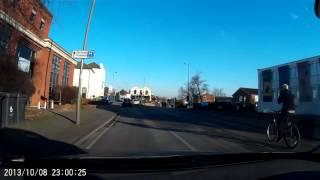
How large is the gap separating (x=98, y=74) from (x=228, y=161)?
139348 millimetres

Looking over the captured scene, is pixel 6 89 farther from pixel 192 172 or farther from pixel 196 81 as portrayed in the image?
pixel 196 81

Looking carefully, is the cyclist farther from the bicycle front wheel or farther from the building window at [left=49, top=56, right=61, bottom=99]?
the building window at [left=49, top=56, right=61, bottom=99]

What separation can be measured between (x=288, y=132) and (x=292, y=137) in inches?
9.2

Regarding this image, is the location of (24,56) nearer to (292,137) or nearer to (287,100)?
(287,100)

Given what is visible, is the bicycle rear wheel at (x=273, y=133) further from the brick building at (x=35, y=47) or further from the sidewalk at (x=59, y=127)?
the brick building at (x=35, y=47)

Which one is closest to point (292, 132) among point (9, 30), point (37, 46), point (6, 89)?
point (6, 89)

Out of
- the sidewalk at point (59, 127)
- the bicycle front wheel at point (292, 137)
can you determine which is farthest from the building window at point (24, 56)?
the bicycle front wheel at point (292, 137)

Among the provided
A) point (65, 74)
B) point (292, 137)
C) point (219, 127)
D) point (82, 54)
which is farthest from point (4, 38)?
point (65, 74)

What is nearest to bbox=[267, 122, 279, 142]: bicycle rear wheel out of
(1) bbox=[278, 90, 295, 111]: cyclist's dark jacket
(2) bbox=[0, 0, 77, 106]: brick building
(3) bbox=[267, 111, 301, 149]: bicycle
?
(3) bbox=[267, 111, 301, 149]: bicycle

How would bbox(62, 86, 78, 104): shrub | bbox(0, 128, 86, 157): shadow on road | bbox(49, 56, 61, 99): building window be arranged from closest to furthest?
1. bbox(0, 128, 86, 157): shadow on road
2. bbox(49, 56, 61, 99): building window
3. bbox(62, 86, 78, 104): shrub

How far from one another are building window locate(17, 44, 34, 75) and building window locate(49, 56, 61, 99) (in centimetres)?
1070

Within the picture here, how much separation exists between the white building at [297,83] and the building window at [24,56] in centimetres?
2334

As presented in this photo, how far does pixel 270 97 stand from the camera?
2451 inches

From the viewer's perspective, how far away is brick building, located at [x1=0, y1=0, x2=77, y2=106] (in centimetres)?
2623
